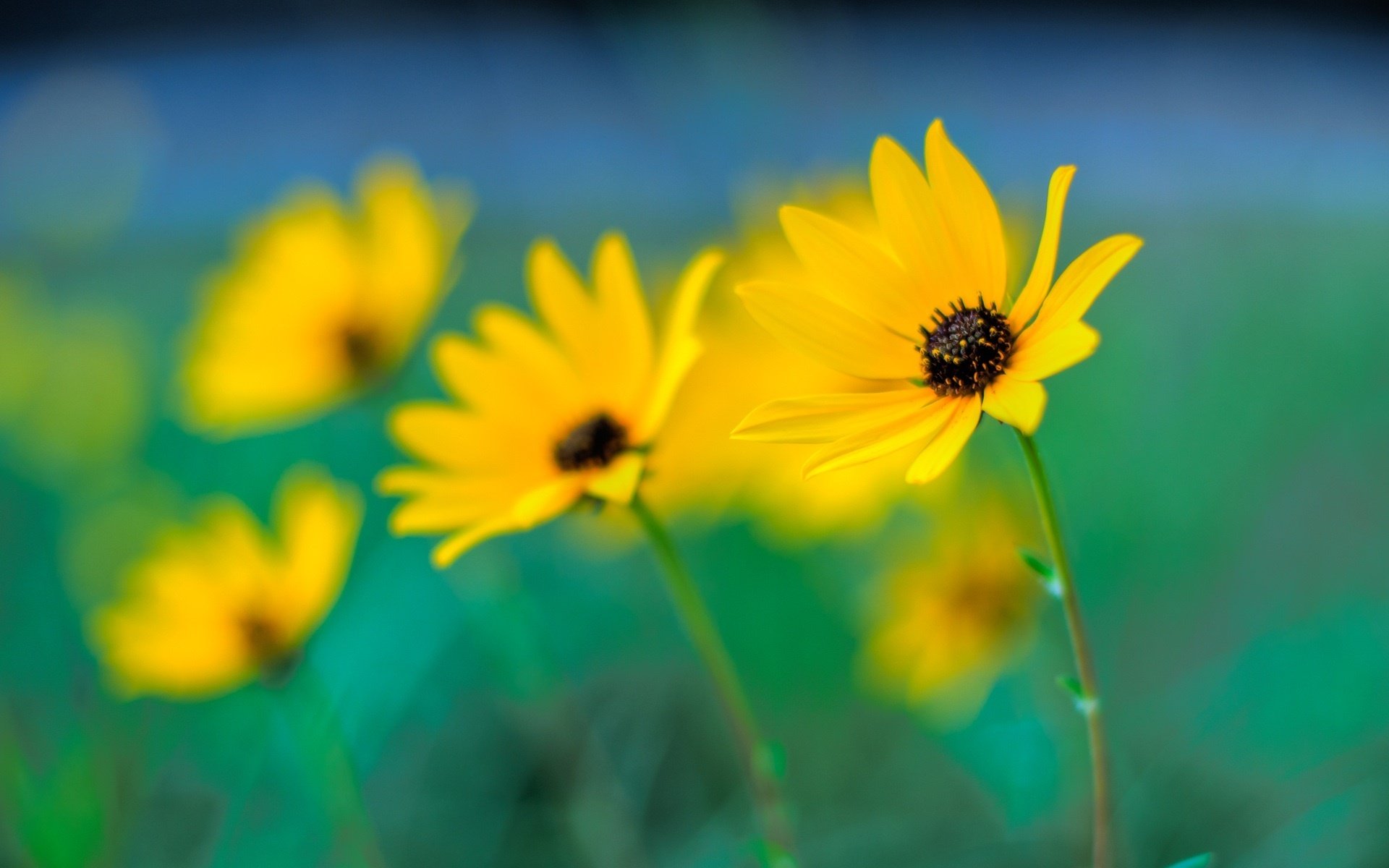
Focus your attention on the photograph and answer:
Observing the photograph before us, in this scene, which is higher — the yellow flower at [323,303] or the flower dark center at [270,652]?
the yellow flower at [323,303]

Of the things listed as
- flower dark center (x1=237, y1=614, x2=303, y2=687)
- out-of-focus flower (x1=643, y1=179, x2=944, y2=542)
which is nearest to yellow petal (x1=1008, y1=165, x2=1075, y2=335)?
out-of-focus flower (x1=643, y1=179, x2=944, y2=542)

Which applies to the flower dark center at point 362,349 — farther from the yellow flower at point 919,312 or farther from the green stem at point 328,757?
the yellow flower at point 919,312

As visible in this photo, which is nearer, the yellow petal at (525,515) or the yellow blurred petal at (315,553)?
the yellow petal at (525,515)

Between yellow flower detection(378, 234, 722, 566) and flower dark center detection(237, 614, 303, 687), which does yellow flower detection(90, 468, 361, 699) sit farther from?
yellow flower detection(378, 234, 722, 566)

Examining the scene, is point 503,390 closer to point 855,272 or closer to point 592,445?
point 592,445

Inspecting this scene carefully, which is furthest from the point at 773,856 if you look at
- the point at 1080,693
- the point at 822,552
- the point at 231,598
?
the point at 822,552

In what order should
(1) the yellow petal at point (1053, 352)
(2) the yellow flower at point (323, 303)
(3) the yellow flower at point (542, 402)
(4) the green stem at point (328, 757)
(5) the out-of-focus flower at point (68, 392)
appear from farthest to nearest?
(5) the out-of-focus flower at point (68, 392) < (2) the yellow flower at point (323, 303) < (4) the green stem at point (328, 757) < (3) the yellow flower at point (542, 402) < (1) the yellow petal at point (1053, 352)

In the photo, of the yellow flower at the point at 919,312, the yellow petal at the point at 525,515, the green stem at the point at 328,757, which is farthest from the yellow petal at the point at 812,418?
the green stem at the point at 328,757
